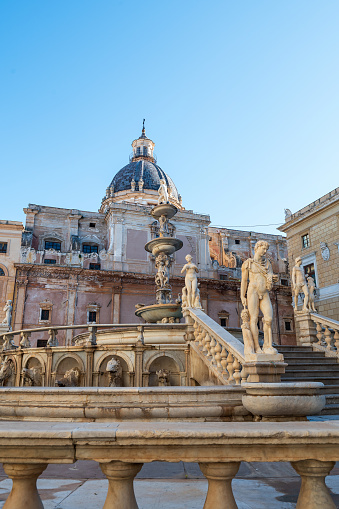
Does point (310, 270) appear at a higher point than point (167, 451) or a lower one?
higher

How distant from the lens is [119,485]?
8.00 feet

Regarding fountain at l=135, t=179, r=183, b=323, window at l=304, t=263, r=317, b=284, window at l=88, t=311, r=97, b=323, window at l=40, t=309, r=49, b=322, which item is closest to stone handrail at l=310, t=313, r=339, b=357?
fountain at l=135, t=179, r=183, b=323

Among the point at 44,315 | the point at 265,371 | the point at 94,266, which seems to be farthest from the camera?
the point at 94,266

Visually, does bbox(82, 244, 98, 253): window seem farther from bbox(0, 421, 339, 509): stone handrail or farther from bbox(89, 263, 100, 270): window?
bbox(0, 421, 339, 509): stone handrail

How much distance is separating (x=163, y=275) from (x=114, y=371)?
243 inches

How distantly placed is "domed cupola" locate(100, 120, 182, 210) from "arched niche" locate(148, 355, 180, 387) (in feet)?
102

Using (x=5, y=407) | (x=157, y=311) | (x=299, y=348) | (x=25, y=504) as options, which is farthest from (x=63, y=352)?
(x=25, y=504)

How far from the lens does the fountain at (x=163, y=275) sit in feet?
44.7

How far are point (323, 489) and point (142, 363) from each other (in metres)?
7.81

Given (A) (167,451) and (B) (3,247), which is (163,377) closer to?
(A) (167,451)

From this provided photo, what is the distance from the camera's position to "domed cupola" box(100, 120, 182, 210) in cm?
4106

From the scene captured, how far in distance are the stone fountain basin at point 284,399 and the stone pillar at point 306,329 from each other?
675 cm

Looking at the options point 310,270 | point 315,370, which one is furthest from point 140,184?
point 315,370

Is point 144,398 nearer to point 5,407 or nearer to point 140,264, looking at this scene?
point 5,407
